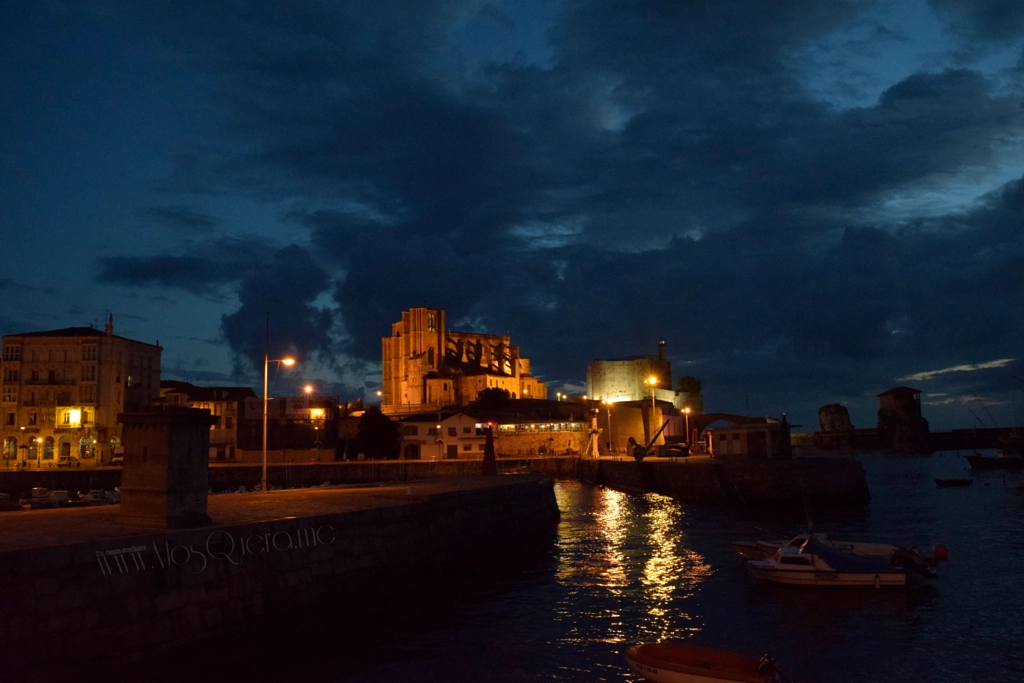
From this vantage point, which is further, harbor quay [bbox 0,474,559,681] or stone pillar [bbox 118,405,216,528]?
stone pillar [bbox 118,405,216,528]

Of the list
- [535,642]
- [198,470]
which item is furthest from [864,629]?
[198,470]

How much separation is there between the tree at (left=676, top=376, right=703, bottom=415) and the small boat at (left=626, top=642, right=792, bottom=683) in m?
141

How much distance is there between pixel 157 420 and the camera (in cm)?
1728

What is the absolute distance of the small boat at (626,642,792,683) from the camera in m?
13.9

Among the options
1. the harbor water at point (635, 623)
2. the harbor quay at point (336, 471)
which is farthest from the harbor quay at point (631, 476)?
the harbor water at point (635, 623)

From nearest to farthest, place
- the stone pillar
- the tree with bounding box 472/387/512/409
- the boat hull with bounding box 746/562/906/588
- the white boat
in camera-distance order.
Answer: the stone pillar, the boat hull with bounding box 746/562/906/588, the white boat, the tree with bounding box 472/387/512/409

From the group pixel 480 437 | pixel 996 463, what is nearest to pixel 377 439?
pixel 480 437

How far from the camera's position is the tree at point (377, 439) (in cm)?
9475

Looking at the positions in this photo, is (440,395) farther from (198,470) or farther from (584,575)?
(198,470)

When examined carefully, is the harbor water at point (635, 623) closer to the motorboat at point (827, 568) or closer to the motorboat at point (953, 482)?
the motorboat at point (827, 568)

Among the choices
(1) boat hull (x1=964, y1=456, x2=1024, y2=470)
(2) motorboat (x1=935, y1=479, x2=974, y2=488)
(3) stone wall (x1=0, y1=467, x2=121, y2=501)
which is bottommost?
(2) motorboat (x1=935, y1=479, x2=974, y2=488)

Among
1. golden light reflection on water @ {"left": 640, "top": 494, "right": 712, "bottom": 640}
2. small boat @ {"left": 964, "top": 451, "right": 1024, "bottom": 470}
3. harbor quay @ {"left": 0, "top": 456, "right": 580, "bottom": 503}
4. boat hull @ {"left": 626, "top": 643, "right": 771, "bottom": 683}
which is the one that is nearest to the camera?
boat hull @ {"left": 626, "top": 643, "right": 771, "bottom": 683}

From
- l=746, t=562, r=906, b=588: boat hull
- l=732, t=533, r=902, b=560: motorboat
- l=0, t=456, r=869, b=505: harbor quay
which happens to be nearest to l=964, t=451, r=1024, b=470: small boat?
l=0, t=456, r=869, b=505: harbor quay

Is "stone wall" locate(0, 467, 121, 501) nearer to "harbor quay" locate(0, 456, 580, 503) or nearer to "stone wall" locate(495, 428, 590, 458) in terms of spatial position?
Answer: "harbor quay" locate(0, 456, 580, 503)
